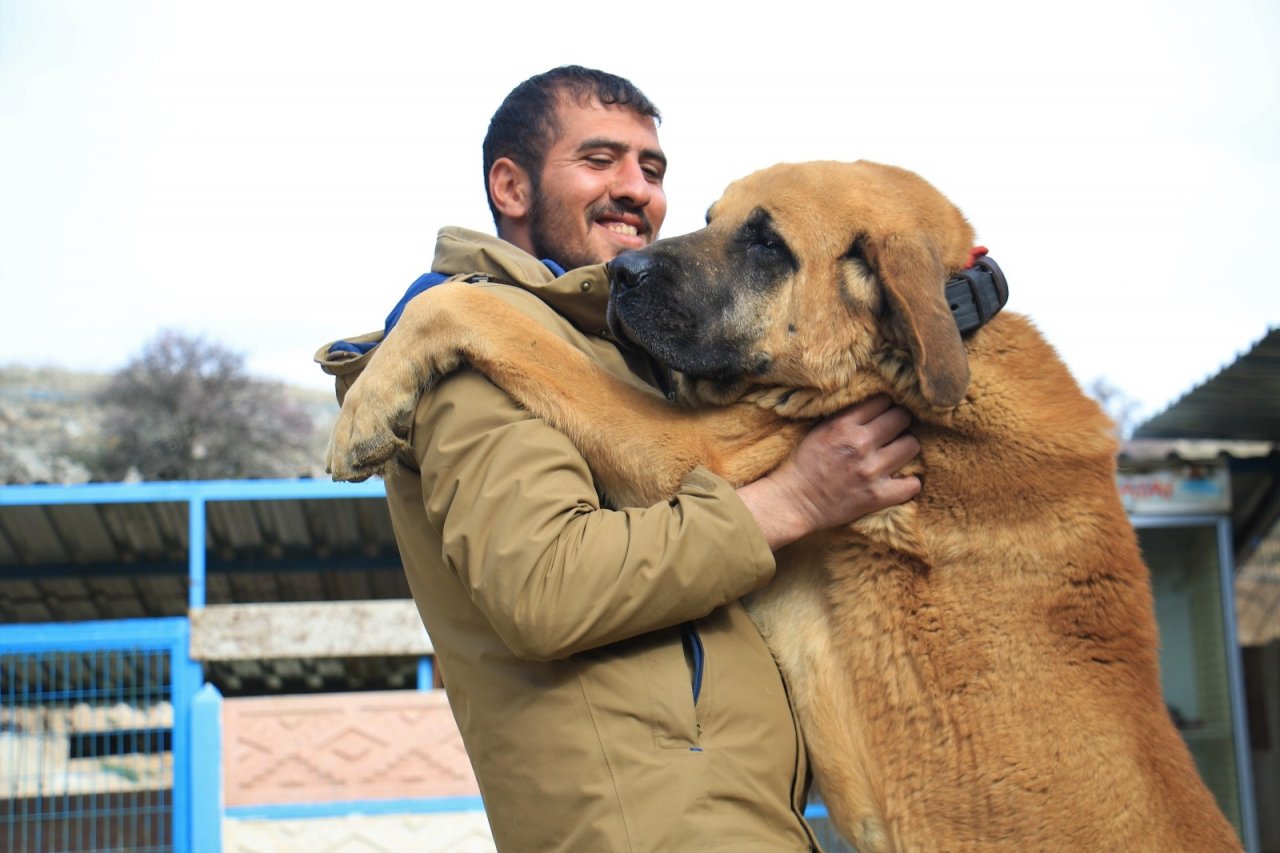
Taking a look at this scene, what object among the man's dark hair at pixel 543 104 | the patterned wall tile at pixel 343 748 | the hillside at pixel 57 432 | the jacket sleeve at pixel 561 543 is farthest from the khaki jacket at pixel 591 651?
the hillside at pixel 57 432

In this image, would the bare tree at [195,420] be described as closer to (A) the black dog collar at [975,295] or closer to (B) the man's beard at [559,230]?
(B) the man's beard at [559,230]

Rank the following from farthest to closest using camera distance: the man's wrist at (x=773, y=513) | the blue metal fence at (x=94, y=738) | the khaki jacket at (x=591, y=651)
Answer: the blue metal fence at (x=94, y=738) < the man's wrist at (x=773, y=513) < the khaki jacket at (x=591, y=651)

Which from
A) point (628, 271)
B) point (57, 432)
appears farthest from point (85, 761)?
point (57, 432)

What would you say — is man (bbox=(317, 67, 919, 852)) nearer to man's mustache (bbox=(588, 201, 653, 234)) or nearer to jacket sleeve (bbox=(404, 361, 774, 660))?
jacket sleeve (bbox=(404, 361, 774, 660))

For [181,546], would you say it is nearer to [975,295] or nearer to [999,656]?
[975,295]

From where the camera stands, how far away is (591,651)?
2.07m

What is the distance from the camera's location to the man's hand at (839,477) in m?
2.32

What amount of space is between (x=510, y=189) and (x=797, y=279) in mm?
875

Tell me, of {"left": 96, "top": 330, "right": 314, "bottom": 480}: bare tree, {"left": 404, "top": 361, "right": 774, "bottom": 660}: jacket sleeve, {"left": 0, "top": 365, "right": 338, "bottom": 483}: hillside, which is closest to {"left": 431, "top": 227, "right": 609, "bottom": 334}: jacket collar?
{"left": 404, "top": 361, "right": 774, "bottom": 660}: jacket sleeve

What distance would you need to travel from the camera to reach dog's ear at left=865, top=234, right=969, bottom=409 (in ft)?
7.80

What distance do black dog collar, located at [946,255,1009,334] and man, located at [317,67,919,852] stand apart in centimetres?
33

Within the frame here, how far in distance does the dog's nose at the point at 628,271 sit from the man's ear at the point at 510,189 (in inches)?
22.2

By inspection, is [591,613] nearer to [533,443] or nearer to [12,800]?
[533,443]

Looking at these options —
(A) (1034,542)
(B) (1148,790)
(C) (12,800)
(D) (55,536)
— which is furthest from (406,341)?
(D) (55,536)
